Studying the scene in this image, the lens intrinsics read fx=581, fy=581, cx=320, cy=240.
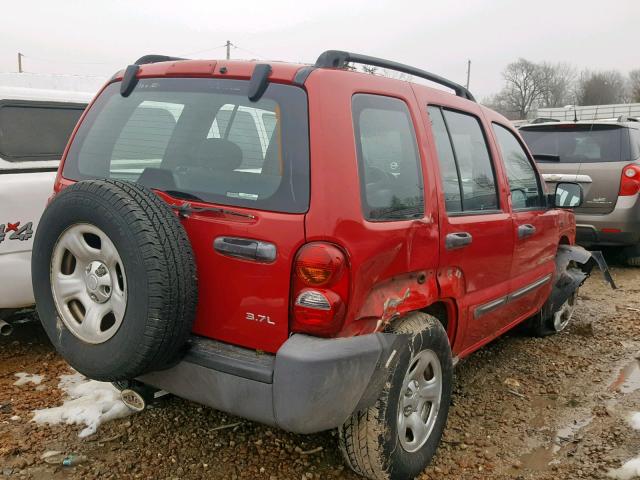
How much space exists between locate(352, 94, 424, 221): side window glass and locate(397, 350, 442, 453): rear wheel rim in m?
0.65

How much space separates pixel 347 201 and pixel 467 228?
95 centimetres

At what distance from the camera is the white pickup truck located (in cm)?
356

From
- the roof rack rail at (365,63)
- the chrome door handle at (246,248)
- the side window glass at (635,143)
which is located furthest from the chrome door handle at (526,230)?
the side window glass at (635,143)

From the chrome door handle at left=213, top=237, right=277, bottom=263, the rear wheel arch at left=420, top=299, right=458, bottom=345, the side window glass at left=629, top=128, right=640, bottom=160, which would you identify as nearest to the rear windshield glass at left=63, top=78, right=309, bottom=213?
the chrome door handle at left=213, top=237, right=277, bottom=263

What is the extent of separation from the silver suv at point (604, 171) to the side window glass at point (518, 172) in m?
2.43

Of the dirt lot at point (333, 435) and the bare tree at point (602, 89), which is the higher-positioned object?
the bare tree at point (602, 89)

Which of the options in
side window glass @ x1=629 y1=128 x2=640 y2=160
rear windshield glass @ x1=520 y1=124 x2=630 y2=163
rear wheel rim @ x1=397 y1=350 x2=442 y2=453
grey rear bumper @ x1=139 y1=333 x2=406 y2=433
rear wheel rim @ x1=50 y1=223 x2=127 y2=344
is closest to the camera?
grey rear bumper @ x1=139 y1=333 x2=406 y2=433

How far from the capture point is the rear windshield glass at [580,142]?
6578 millimetres

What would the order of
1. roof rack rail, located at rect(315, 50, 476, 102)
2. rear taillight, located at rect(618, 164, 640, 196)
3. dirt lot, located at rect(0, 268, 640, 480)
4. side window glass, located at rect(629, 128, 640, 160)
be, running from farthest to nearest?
1. side window glass, located at rect(629, 128, 640, 160)
2. rear taillight, located at rect(618, 164, 640, 196)
3. dirt lot, located at rect(0, 268, 640, 480)
4. roof rack rail, located at rect(315, 50, 476, 102)

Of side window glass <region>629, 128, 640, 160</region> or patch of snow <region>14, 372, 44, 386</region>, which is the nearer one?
patch of snow <region>14, 372, 44, 386</region>

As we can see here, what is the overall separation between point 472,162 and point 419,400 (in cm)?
133

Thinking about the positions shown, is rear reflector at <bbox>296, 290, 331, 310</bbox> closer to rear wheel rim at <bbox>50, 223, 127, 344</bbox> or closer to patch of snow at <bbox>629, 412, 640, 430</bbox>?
rear wheel rim at <bbox>50, 223, 127, 344</bbox>

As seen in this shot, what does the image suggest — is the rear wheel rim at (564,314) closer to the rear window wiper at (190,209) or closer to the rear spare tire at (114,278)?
the rear window wiper at (190,209)

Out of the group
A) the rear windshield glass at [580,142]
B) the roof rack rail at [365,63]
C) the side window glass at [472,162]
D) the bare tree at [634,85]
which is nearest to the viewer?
the roof rack rail at [365,63]
